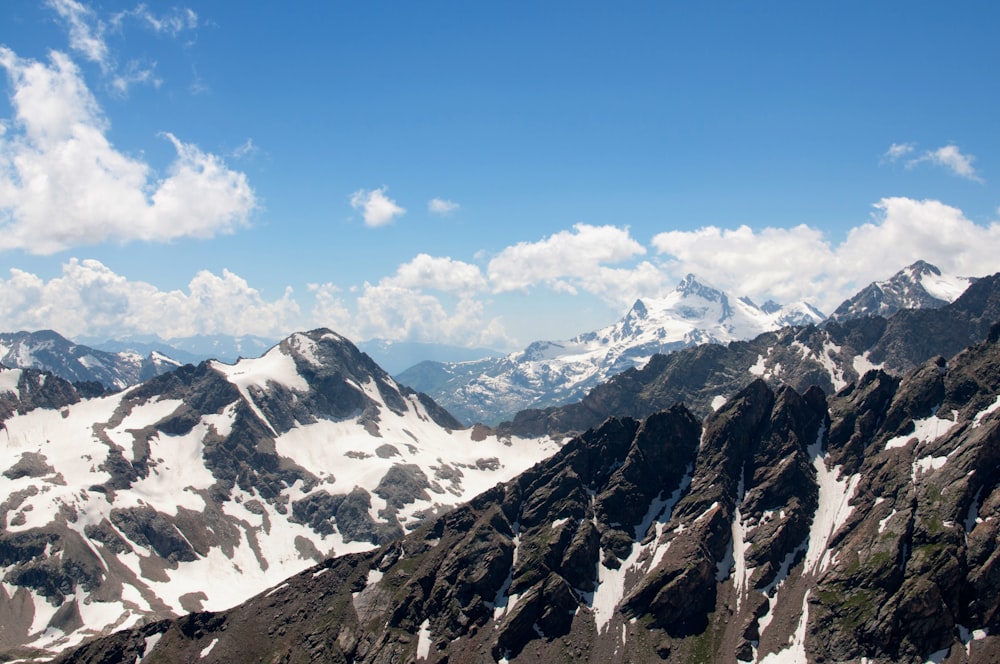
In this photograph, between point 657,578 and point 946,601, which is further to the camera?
point 657,578

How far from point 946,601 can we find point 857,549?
2686 cm

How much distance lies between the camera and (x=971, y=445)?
617 feet

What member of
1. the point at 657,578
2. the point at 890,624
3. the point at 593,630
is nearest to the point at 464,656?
the point at 593,630

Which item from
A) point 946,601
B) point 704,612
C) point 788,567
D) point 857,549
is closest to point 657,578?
point 704,612

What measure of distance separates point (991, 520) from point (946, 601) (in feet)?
80.3

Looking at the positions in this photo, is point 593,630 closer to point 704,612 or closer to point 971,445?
point 704,612

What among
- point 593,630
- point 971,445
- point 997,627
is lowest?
point 997,627

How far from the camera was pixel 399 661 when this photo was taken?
7643 inches

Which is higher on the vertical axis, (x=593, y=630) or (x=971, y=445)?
(x=971, y=445)

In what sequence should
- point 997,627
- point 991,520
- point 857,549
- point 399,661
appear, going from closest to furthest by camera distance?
point 997,627 < point 991,520 < point 857,549 < point 399,661

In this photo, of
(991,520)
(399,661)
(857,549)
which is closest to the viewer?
(991,520)

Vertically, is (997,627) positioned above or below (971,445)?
below

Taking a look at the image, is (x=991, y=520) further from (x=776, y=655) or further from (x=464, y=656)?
(x=464, y=656)

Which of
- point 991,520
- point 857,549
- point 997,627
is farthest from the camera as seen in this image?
point 857,549
